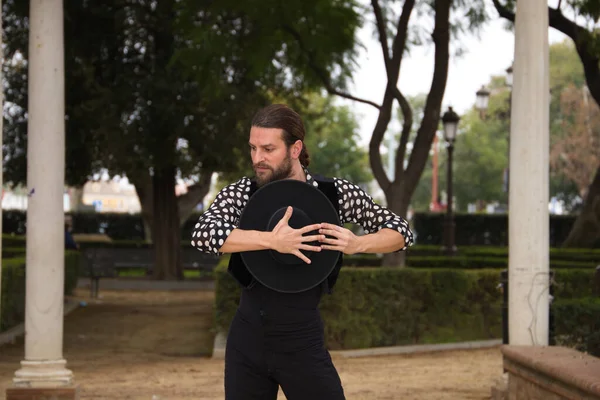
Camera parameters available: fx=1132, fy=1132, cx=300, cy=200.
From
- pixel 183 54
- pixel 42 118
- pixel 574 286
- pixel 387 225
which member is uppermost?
pixel 183 54

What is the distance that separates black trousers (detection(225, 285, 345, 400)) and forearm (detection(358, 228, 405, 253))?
0.83 ft

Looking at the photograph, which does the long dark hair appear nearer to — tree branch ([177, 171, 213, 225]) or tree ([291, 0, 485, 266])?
tree ([291, 0, 485, 266])

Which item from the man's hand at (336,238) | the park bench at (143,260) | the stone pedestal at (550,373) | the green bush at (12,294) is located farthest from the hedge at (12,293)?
the park bench at (143,260)

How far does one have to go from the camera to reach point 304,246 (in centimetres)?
378

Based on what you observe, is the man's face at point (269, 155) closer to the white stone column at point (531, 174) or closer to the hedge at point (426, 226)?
the white stone column at point (531, 174)

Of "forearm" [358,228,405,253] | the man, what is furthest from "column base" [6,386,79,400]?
"forearm" [358,228,405,253]

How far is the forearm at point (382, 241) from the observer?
13.0 feet

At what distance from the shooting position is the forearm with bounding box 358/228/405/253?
397 centimetres

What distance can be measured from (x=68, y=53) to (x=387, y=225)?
2426 cm

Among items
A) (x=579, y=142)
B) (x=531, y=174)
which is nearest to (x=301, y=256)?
(x=531, y=174)

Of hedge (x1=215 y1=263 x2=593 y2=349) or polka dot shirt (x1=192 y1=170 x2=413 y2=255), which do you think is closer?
polka dot shirt (x1=192 y1=170 x2=413 y2=255)

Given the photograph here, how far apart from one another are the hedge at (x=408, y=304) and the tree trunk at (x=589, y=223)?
15309 millimetres

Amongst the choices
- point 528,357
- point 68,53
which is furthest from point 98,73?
point 528,357

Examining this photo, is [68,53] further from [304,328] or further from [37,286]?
[304,328]
